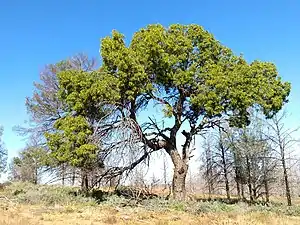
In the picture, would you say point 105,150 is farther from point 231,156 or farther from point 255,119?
point 231,156

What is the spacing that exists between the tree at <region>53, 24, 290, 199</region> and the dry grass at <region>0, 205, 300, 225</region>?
201 inches

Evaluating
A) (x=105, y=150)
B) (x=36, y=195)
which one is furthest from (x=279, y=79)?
(x=36, y=195)

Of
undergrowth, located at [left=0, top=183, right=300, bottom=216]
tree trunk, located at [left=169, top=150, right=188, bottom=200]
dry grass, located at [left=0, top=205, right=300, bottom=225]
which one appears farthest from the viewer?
tree trunk, located at [left=169, top=150, right=188, bottom=200]

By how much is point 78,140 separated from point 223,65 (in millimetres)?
8618

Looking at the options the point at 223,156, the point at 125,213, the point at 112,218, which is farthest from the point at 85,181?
the point at 223,156

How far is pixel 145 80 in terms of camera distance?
17.3 meters

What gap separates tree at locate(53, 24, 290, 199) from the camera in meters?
16.7

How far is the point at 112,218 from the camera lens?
11.7 metres

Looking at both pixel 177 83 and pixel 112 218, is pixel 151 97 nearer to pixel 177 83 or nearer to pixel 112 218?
pixel 177 83

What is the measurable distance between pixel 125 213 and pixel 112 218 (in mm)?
2076

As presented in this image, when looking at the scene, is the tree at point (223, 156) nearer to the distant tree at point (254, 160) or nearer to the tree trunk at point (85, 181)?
the distant tree at point (254, 160)

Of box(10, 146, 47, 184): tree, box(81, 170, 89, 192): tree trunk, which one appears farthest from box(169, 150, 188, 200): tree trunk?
box(10, 146, 47, 184): tree

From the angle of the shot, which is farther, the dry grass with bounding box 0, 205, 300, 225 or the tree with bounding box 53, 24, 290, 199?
the tree with bounding box 53, 24, 290, 199

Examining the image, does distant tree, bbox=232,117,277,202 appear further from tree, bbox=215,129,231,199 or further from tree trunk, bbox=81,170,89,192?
tree trunk, bbox=81,170,89,192
